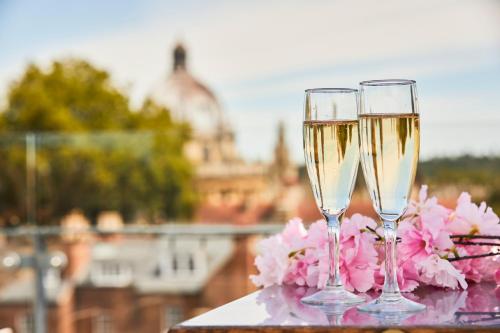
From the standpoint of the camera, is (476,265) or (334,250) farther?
(476,265)

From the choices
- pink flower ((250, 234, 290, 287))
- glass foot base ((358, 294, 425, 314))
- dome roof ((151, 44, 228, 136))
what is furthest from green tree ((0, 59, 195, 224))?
dome roof ((151, 44, 228, 136))

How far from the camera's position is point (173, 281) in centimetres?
480

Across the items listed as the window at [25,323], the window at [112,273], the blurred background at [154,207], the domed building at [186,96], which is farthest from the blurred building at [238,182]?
the domed building at [186,96]

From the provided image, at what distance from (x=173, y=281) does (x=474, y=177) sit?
1.56 meters

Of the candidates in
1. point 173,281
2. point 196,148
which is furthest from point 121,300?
point 196,148

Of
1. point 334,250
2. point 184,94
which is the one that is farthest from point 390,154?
point 184,94

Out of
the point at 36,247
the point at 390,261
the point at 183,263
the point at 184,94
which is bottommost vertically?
the point at 183,263

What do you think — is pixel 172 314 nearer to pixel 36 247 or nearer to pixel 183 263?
pixel 183 263

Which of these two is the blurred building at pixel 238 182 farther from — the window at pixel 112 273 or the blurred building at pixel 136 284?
the window at pixel 112 273

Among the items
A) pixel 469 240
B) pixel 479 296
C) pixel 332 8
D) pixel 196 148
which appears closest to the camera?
pixel 479 296

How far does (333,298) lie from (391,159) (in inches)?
6.2

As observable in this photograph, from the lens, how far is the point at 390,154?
0.91m

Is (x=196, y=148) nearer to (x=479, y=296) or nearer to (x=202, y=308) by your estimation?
(x=202, y=308)

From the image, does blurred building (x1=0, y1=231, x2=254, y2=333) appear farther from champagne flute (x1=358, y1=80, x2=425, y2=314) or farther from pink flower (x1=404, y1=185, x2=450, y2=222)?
champagne flute (x1=358, y1=80, x2=425, y2=314)
